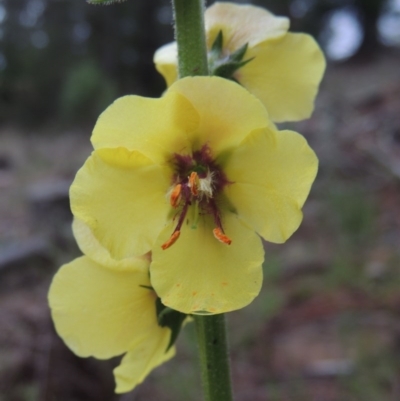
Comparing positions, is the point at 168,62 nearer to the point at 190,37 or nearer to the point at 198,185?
the point at 190,37

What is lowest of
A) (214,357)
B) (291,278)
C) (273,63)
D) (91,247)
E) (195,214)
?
(291,278)

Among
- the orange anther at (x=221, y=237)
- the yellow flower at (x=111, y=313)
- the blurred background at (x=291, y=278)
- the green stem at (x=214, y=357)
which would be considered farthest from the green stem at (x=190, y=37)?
the blurred background at (x=291, y=278)

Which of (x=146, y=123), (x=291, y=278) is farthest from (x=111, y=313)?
(x=291, y=278)

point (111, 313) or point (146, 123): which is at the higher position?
point (146, 123)

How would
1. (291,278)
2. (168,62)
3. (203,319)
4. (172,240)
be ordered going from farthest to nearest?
(291,278)
(168,62)
(203,319)
(172,240)

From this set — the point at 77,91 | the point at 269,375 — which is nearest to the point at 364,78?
the point at 77,91

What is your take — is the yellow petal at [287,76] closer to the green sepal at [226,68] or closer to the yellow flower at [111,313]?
the green sepal at [226,68]

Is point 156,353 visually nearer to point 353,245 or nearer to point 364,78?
point 353,245

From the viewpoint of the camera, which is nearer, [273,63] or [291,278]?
[273,63]
